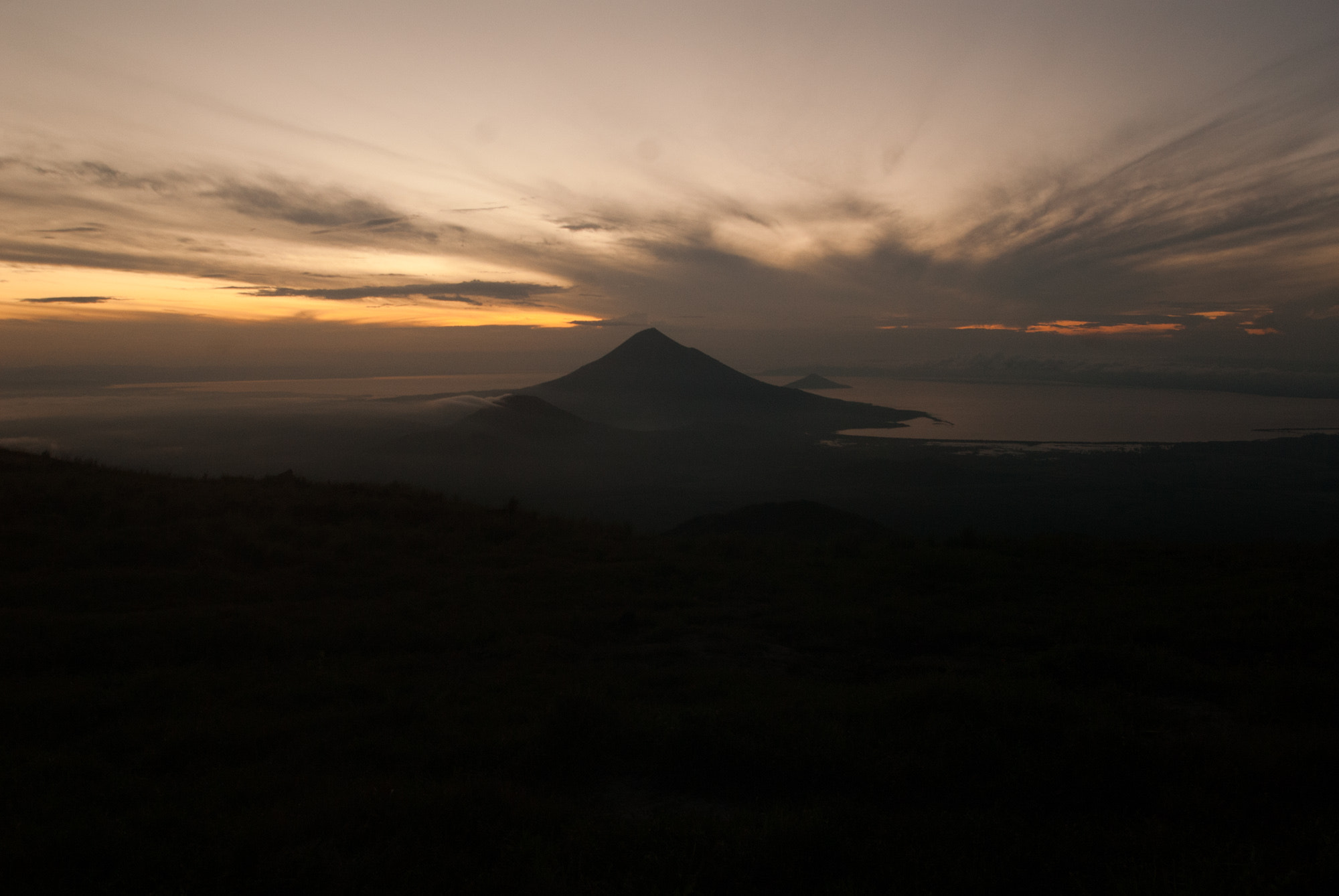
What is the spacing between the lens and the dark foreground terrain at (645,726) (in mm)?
4102

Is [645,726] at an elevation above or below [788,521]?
above

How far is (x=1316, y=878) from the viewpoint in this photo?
3.62m

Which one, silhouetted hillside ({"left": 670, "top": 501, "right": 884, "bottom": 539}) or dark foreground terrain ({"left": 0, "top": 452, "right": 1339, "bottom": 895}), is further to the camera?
silhouetted hillside ({"left": 670, "top": 501, "right": 884, "bottom": 539})

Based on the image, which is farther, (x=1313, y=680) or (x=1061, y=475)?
(x=1061, y=475)

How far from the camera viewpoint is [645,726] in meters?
6.25

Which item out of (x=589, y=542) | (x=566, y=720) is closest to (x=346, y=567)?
(x=589, y=542)

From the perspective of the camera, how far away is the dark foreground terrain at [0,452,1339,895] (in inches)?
161

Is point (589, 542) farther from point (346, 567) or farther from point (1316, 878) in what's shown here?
point (1316, 878)

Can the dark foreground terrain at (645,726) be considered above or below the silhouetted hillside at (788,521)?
above

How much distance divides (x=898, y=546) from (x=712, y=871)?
1407 cm

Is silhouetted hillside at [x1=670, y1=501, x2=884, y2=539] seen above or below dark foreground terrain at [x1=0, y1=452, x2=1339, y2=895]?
below

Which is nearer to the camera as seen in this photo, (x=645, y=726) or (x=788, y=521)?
(x=645, y=726)

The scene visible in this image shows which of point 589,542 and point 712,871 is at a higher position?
point 712,871

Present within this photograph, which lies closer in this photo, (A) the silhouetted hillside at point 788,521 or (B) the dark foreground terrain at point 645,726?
(B) the dark foreground terrain at point 645,726
